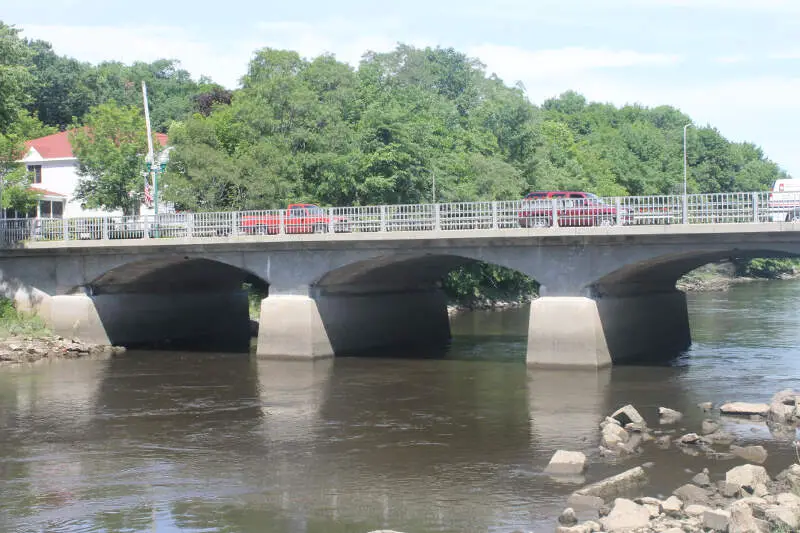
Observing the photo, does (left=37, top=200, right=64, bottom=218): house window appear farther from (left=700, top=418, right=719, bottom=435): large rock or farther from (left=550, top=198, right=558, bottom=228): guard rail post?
(left=700, top=418, right=719, bottom=435): large rock

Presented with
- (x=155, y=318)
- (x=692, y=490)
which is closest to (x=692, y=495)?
(x=692, y=490)

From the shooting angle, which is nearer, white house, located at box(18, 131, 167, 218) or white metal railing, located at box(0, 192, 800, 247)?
white metal railing, located at box(0, 192, 800, 247)

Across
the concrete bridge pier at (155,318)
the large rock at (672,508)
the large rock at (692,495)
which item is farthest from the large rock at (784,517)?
the concrete bridge pier at (155,318)

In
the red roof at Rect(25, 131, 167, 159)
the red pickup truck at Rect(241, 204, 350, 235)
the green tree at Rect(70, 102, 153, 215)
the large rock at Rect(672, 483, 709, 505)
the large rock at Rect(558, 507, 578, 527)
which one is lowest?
the large rock at Rect(558, 507, 578, 527)

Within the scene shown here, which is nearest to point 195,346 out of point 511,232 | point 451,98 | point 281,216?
point 281,216

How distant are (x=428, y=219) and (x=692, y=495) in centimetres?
2113

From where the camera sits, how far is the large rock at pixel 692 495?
19252mm

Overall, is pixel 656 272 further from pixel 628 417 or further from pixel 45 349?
pixel 45 349

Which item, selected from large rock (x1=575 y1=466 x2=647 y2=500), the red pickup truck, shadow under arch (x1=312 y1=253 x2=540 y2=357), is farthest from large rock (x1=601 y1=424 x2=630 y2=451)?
the red pickup truck

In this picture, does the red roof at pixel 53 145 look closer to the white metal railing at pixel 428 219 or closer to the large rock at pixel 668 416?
the white metal railing at pixel 428 219

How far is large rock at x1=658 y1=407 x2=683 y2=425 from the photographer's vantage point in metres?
27.9

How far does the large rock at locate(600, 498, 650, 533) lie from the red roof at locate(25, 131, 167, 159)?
206 feet

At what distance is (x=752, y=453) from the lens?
23406mm

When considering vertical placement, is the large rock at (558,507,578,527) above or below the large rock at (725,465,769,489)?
below
